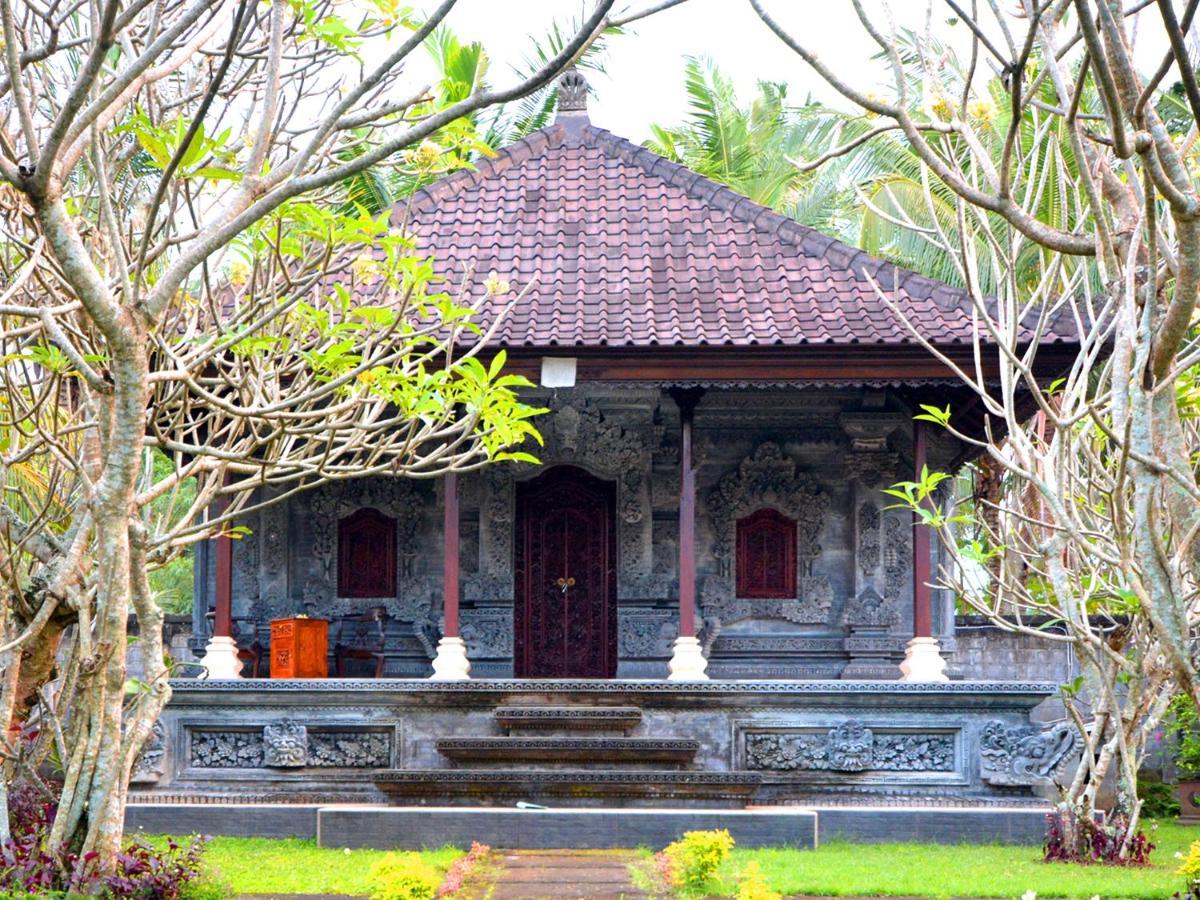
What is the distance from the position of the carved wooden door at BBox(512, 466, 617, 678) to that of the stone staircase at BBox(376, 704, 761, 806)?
209 centimetres

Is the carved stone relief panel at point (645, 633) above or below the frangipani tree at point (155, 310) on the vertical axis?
below

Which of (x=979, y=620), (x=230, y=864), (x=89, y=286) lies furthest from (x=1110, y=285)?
(x=979, y=620)

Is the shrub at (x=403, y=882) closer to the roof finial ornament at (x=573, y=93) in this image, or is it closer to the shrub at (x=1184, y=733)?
the shrub at (x=1184, y=733)

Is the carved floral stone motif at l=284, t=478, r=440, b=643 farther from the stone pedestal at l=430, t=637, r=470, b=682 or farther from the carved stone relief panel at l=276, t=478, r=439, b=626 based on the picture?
the stone pedestal at l=430, t=637, r=470, b=682

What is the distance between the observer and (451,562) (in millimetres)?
12664

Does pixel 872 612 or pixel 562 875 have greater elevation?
pixel 872 612

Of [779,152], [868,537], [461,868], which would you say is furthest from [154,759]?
[779,152]

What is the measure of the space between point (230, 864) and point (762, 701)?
168 inches

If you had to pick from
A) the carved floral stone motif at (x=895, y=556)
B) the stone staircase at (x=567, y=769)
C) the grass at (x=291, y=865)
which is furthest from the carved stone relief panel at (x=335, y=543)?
the carved floral stone motif at (x=895, y=556)

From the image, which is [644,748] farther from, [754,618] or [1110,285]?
[1110,285]

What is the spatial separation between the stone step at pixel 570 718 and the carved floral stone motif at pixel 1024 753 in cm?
270

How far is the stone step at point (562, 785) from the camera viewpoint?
10.9m

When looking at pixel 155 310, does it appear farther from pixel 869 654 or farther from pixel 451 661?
pixel 869 654

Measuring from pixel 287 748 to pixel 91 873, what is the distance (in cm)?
520
